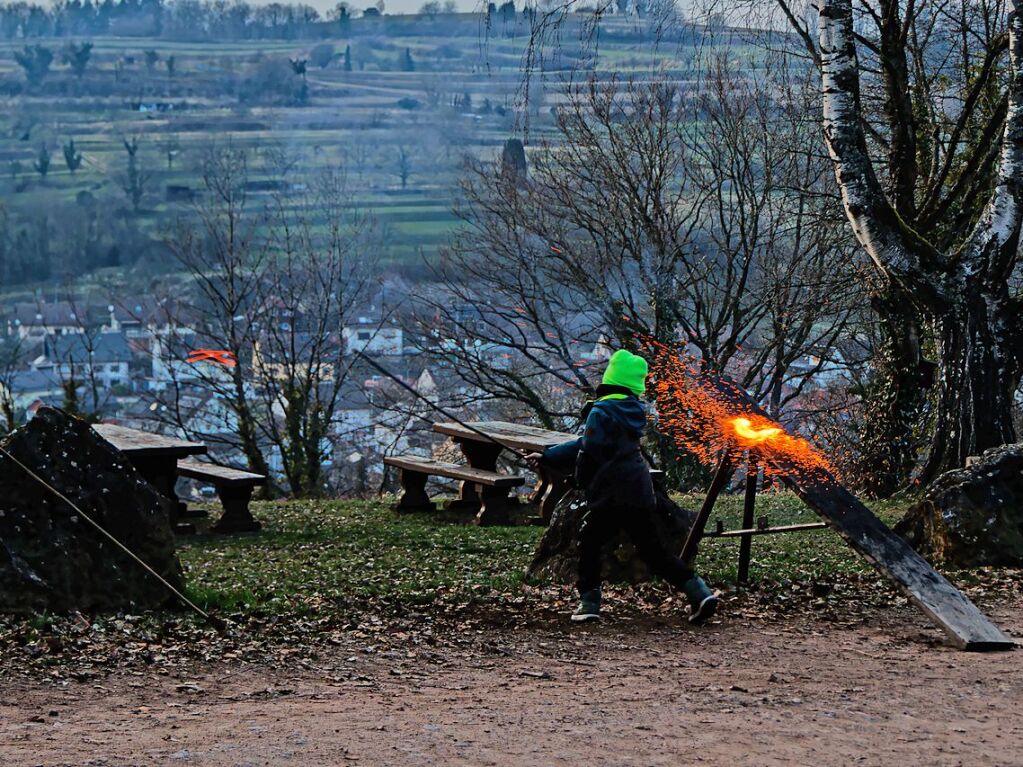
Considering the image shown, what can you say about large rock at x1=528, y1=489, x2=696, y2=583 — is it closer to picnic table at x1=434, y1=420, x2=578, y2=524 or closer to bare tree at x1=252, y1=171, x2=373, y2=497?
picnic table at x1=434, y1=420, x2=578, y2=524

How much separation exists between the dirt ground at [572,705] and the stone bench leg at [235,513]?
703cm

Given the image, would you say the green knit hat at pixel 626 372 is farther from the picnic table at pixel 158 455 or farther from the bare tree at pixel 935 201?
the picnic table at pixel 158 455

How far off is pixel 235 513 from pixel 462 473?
273 centimetres

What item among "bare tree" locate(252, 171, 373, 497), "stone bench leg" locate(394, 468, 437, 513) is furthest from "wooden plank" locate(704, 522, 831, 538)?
"bare tree" locate(252, 171, 373, 497)

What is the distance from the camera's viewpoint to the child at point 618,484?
8742 mm

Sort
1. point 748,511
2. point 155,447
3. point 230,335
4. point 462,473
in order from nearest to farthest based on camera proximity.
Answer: point 748,511
point 155,447
point 462,473
point 230,335

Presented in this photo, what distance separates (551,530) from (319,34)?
15747 cm

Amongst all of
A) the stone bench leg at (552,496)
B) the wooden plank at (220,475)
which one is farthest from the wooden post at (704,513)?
the wooden plank at (220,475)

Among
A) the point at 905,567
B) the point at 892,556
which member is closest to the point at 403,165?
the point at 892,556

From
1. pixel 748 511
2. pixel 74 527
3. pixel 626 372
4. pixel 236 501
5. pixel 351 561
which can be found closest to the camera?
pixel 626 372

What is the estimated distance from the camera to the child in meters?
8.74

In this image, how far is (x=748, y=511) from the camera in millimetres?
9797

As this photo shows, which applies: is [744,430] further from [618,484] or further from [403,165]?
[403,165]

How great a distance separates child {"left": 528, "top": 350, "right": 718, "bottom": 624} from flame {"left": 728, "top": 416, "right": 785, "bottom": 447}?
3.04ft
